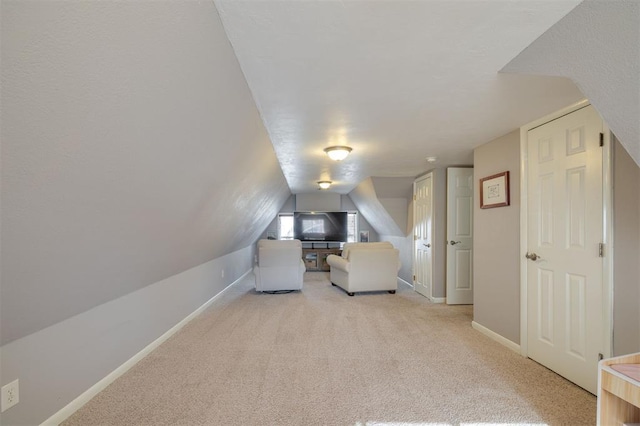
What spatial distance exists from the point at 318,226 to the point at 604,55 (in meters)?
7.92

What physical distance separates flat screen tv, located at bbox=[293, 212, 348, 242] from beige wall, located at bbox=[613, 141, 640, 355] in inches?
280

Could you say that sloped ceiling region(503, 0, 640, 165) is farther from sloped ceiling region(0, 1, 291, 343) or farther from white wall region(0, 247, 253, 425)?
white wall region(0, 247, 253, 425)

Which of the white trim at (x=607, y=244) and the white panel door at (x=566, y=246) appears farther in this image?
the white panel door at (x=566, y=246)

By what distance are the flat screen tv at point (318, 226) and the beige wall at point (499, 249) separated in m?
5.51

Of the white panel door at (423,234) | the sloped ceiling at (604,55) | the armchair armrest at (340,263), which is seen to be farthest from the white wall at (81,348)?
the white panel door at (423,234)

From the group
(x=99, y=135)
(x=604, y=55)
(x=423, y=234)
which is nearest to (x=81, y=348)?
(x=99, y=135)

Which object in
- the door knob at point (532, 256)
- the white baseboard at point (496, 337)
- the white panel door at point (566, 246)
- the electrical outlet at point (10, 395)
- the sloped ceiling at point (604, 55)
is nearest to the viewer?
the sloped ceiling at point (604, 55)

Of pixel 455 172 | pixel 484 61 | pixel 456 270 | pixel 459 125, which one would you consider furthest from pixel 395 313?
pixel 484 61

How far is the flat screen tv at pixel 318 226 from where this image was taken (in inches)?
362

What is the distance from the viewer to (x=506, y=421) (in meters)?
2.03

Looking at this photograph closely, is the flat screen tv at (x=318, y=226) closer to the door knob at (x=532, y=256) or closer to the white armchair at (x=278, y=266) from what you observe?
the white armchair at (x=278, y=266)

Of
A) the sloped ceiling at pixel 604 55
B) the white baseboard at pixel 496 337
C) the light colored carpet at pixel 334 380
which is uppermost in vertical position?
the sloped ceiling at pixel 604 55

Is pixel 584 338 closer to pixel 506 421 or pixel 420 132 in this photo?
pixel 506 421

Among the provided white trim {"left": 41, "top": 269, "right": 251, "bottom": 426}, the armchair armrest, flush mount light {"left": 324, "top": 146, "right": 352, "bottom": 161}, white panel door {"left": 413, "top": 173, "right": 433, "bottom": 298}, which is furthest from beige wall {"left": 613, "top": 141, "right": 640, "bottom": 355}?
the armchair armrest
